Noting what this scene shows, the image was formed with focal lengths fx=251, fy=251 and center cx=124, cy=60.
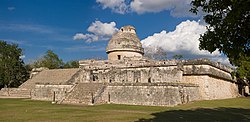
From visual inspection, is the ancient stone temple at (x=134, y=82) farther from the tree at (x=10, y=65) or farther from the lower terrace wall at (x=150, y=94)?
the tree at (x=10, y=65)

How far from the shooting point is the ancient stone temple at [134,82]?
23.4 m

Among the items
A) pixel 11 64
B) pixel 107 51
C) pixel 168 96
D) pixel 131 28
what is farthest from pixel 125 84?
pixel 11 64

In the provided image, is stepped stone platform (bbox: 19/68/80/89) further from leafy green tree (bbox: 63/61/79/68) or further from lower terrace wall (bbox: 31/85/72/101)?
leafy green tree (bbox: 63/61/79/68)

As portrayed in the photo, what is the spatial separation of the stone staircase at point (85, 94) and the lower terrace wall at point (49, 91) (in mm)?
2514

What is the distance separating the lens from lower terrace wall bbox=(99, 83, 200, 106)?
2231cm

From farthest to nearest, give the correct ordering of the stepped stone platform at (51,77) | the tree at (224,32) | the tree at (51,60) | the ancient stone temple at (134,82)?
the tree at (51,60) → the stepped stone platform at (51,77) → the ancient stone temple at (134,82) → the tree at (224,32)

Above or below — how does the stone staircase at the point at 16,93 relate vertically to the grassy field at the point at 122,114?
above

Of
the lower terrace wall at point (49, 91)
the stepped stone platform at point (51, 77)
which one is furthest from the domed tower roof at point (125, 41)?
the lower terrace wall at point (49, 91)

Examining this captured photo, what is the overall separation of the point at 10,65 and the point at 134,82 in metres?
28.3

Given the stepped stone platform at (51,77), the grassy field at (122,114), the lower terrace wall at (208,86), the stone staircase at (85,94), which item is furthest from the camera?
the stepped stone platform at (51,77)

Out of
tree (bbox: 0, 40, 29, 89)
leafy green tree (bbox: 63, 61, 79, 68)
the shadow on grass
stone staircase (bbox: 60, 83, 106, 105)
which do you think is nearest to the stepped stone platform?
tree (bbox: 0, 40, 29, 89)

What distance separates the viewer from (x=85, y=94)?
25016mm

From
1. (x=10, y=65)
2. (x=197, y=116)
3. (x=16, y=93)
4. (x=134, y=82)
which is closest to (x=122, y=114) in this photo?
(x=197, y=116)

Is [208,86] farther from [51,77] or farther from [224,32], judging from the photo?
[51,77]
